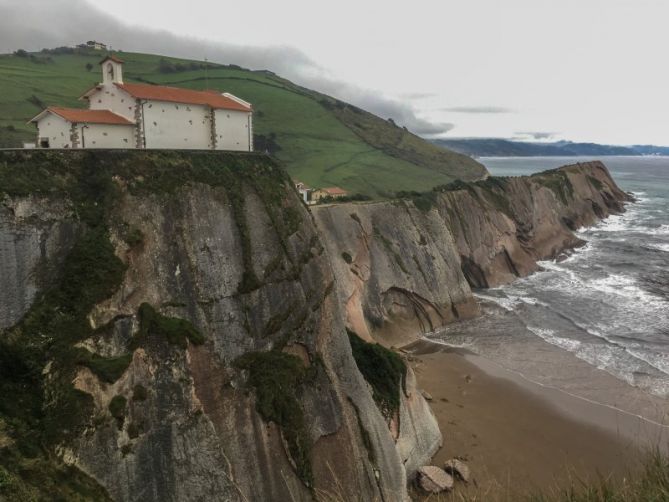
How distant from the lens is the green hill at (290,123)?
9662 cm

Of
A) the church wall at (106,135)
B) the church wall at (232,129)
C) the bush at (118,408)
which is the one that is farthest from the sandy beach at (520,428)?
the church wall at (106,135)

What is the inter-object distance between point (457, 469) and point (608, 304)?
35.8 metres

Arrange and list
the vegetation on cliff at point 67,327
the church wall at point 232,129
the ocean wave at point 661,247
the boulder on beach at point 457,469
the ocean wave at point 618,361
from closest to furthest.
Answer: the vegetation on cliff at point 67,327 → the boulder on beach at point 457,469 → the church wall at point 232,129 → the ocean wave at point 618,361 → the ocean wave at point 661,247

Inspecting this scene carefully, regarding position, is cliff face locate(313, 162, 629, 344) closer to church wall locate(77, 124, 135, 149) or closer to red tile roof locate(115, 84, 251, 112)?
red tile roof locate(115, 84, 251, 112)

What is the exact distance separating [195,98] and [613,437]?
112 ft

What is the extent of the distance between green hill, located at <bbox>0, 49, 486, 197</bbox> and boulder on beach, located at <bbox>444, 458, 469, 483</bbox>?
239ft

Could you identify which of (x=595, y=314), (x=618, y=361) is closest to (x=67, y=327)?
(x=618, y=361)

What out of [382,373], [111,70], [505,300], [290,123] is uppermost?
[290,123]

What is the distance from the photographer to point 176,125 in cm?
2906

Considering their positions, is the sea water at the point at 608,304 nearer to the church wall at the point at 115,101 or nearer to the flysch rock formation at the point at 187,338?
the flysch rock formation at the point at 187,338

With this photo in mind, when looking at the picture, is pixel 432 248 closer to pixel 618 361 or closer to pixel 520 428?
pixel 618 361

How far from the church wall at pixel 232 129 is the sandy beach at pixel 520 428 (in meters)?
22.4

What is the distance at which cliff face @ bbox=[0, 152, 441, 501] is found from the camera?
16.6 m

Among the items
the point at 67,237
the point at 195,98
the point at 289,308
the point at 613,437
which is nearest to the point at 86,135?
the point at 195,98
